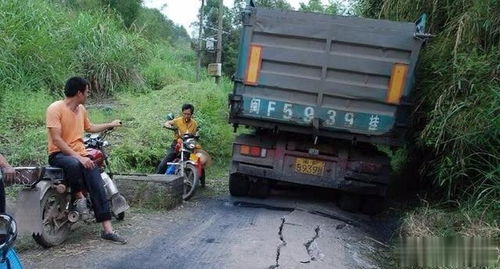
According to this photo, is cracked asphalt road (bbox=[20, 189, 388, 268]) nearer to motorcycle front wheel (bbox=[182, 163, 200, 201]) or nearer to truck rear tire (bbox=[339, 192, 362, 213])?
truck rear tire (bbox=[339, 192, 362, 213])

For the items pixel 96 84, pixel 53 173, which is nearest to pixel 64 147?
pixel 53 173

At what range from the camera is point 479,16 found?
6.05 metres

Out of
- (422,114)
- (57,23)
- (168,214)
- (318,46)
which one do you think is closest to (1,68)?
(57,23)

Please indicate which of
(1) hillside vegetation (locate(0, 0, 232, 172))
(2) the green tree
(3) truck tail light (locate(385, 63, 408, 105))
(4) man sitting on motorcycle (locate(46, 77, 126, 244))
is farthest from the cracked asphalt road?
(2) the green tree

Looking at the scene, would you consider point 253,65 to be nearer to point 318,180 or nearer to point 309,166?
point 309,166

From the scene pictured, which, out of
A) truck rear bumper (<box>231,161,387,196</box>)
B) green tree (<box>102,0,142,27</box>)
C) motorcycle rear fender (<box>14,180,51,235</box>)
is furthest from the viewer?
green tree (<box>102,0,142,27</box>)

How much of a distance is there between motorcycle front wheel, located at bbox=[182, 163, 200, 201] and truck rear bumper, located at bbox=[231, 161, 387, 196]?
1.94 feet

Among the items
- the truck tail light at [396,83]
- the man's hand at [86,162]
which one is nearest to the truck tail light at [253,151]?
the truck tail light at [396,83]

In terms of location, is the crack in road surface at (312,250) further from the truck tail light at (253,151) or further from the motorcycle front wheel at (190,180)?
the motorcycle front wheel at (190,180)

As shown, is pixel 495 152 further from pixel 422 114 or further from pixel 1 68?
pixel 1 68

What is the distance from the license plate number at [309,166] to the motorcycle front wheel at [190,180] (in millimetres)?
1431

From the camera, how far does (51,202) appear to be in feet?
15.6

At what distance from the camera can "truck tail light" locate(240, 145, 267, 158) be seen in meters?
7.12

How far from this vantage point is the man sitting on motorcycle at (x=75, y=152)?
461 cm
